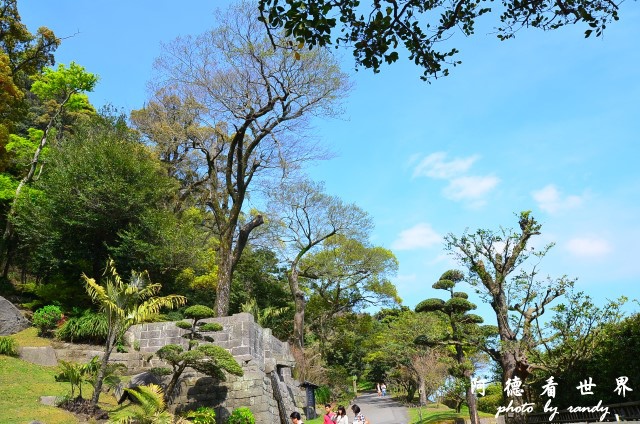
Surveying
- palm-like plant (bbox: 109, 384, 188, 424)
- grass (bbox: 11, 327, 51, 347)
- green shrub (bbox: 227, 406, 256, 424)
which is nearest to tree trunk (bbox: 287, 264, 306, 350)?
grass (bbox: 11, 327, 51, 347)

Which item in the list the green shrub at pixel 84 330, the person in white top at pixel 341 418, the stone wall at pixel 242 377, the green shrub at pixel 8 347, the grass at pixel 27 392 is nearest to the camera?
the grass at pixel 27 392

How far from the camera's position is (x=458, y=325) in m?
16.8

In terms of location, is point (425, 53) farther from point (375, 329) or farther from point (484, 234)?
point (375, 329)

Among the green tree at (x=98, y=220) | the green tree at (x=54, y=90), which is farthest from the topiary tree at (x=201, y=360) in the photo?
the green tree at (x=54, y=90)

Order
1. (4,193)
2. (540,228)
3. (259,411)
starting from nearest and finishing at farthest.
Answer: (259,411)
(540,228)
(4,193)

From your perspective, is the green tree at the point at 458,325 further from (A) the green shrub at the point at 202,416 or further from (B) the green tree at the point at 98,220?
(B) the green tree at the point at 98,220

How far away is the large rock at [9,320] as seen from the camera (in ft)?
50.4

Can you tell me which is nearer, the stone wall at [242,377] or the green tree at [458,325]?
the stone wall at [242,377]

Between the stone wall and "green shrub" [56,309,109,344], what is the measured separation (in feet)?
3.18

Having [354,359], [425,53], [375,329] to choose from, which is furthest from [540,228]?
[354,359]

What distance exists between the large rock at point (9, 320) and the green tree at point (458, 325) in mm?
13063

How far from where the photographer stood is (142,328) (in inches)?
600

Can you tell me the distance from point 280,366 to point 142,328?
176 inches

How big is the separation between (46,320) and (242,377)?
7.35m
